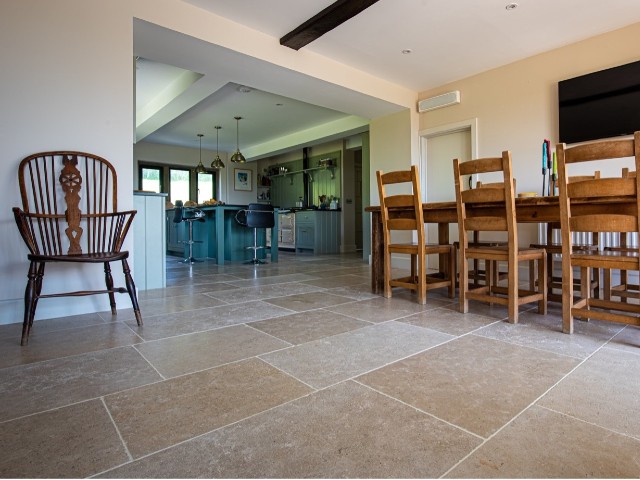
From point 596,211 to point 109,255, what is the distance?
113 inches

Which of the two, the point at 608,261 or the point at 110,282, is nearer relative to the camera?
the point at 608,261

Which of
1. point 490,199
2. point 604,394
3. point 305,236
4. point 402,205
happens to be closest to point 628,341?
point 604,394

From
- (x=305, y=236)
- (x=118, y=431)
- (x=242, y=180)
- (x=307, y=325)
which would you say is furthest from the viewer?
(x=242, y=180)

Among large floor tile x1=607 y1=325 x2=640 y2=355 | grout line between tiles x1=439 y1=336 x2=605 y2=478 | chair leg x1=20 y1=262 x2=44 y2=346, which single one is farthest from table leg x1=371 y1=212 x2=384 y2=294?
chair leg x1=20 y1=262 x2=44 y2=346

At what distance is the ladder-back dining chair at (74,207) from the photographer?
7.54ft

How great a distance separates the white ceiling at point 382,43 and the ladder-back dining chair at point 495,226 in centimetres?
191

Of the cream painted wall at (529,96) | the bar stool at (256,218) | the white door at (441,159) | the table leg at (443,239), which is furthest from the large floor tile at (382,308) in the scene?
the bar stool at (256,218)

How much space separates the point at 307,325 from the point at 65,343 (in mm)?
1299

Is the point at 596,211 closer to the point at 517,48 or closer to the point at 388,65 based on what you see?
the point at 517,48

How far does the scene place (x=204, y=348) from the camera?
6.10ft

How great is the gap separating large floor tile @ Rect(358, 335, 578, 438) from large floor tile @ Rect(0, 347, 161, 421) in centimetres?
95

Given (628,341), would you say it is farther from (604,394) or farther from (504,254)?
(604,394)

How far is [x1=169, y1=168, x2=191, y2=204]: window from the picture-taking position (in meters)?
9.40

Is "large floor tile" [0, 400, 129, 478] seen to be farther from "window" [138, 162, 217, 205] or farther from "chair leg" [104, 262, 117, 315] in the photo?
"window" [138, 162, 217, 205]
